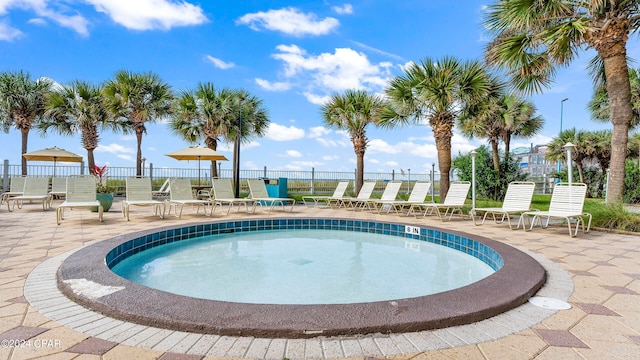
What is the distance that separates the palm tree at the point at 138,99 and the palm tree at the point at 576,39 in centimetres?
1362

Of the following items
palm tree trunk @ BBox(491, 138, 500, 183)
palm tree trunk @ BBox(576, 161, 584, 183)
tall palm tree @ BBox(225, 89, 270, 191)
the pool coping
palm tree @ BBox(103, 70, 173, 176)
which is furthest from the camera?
palm tree trunk @ BBox(576, 161, 584, 183)

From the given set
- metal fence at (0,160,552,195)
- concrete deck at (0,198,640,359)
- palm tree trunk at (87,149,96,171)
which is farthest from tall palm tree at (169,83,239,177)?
concrete deck at (0,198,640,359)

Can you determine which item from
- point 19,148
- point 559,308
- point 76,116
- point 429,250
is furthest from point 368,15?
point 19,148

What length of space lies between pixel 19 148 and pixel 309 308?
20.7m

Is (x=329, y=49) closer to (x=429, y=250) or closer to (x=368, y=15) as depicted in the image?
(x=368, y=15)

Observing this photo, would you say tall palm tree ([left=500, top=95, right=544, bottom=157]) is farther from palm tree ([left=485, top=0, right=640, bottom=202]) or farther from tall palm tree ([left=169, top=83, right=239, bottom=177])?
tall palm tree ([left=169, top=83, right=239, bottom=177])

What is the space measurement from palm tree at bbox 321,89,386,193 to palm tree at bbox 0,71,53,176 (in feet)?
43.9

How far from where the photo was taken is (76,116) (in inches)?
599

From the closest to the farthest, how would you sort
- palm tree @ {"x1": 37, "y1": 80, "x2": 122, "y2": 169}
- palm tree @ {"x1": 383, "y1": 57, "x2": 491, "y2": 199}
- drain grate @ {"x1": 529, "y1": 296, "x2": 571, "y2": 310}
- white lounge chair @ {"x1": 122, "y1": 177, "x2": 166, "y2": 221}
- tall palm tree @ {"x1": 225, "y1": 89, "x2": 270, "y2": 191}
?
1. drain grate @ {"x1": 529, "y1": 296, "x2": 571, "y2": 310}
2. white lounge chair @ {"x1": 122, "y1": 177, "x2": 166, "y2": 221}
3. palm tree @ {"x1": 383, "y1": 57, "x2": 491, "y2": 199}
4. palm tree @ {"x1": 37, "y1": 80, "x2": 122, "y2": 169}
5. tall palm tree @ {"x1": 225, "y1": 89, "x2": 270, "y2": 191}

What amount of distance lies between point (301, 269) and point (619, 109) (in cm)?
800

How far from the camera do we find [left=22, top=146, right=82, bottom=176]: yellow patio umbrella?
12.1 metres

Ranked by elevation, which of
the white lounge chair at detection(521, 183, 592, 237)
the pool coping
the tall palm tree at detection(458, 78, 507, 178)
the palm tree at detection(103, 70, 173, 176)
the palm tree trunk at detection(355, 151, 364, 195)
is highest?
the palm tree at detection(103, 70, 173, 176)

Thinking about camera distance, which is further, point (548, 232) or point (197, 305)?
point (548, 232)

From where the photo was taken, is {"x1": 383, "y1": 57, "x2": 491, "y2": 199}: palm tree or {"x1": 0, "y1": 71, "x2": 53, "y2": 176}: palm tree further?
{"x1": 0, "y1": 71, "x2": 53, "y2": 176}: palm tree
